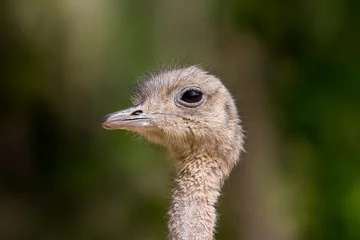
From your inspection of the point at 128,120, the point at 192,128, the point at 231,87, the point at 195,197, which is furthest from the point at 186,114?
the point at 231,87

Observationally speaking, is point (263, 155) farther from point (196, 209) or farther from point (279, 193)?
point (196, 209)

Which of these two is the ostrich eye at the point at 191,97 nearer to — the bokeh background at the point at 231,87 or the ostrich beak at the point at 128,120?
the ostrich beak at the point at 128,120

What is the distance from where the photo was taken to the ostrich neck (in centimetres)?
479

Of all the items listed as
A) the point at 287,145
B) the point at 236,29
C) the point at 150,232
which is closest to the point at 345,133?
the point at 287,145

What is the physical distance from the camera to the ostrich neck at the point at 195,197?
189 inches

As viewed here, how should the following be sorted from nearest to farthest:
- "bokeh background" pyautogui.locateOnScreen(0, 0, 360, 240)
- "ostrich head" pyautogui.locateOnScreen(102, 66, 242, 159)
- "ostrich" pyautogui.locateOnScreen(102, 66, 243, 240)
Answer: "ostrich" pyautogui.locateOnScreen(102, 66, 243, 240)
"ostrich head" pyautogui.locateOnScreen(102, 66, 242, 159)
"bokeh background" pyautogui.locateOnScreen(0, 0, 360, 240)

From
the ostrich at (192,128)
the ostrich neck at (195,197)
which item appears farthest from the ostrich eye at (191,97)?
the ostrich neck at (195,197)

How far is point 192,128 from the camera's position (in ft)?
16.9

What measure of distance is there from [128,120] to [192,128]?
32 centimetres

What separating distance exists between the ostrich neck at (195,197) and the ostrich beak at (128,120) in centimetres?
25

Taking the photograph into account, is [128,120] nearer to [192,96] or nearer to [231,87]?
[192,96]

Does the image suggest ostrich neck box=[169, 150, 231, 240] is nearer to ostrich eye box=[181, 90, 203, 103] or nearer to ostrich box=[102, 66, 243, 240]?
ostrich box=[102, 66, 243, 240]

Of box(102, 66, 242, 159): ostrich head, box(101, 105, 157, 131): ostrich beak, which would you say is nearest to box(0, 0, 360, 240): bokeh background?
box(102, 66, 242, 159): ostrich head

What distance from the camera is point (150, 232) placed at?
10961 millimetres
